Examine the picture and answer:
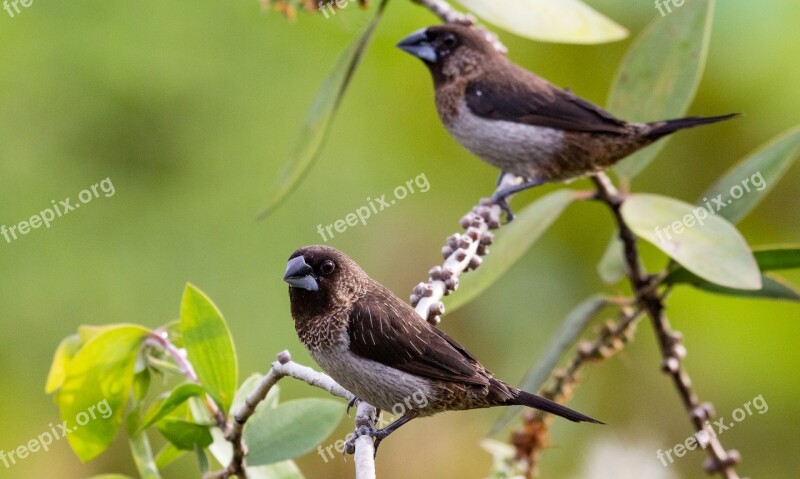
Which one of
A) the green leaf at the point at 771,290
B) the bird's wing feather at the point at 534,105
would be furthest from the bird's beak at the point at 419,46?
the green leaf at the point at 771,290

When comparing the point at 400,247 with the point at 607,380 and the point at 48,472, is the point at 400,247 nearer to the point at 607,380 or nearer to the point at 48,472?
the point at 607,380

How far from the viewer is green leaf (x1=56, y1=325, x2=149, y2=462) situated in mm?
1787

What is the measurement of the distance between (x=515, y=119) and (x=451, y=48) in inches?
13.1

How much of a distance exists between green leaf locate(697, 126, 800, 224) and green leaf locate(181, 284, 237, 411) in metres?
1.38

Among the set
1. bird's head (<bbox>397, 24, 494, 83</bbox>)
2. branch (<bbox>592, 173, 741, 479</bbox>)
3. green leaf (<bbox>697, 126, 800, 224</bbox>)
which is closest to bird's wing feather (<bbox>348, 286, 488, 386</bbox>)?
branch (<bbox>592, 173, 741, 479</bbox>)

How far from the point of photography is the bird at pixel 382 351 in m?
1.79

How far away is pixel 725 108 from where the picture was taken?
3926 millimetres

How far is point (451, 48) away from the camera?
9.09 ft

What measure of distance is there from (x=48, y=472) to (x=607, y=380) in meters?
2.25

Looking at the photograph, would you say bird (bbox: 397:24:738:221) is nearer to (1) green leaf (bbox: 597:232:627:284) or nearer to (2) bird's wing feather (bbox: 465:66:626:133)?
(2) bird's wing feather (bbox: 465:66:626:133)

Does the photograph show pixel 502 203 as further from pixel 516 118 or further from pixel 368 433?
pixel 368 433

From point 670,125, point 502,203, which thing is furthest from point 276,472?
point 670,125

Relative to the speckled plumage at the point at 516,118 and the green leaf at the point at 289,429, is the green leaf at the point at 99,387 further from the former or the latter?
the speckled plumage at the point at 516,118

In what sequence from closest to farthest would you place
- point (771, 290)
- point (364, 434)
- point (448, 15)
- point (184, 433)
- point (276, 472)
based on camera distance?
point (364, 434), point (184, 433), point (276, 472), point (771, 290), point (448, 15)
